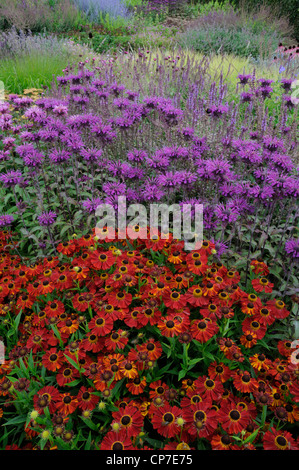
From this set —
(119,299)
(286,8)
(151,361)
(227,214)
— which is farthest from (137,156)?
(286,8)

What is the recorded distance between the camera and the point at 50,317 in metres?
1.90

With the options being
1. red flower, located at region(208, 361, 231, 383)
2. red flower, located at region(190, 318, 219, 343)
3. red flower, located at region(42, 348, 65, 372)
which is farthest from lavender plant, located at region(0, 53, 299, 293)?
red flower, located at region(42, 348, 65, 372)

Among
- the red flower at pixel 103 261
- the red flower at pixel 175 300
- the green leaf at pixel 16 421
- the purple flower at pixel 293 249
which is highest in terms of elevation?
the purple flower at pixel 293 249

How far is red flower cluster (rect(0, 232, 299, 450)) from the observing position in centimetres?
142

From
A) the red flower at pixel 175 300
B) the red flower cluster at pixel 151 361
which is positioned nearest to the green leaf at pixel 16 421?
the red flower cluster at pixel 151 361

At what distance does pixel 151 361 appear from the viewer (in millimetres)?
1578

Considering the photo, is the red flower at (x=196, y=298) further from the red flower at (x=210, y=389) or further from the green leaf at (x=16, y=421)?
the green leaf at (x=16, y=421)

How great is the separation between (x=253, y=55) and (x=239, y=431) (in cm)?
1042

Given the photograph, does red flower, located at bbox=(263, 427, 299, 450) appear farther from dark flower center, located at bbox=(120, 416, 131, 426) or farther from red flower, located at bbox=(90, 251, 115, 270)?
red flower, located at bbox=(90, 251, 115, 270)

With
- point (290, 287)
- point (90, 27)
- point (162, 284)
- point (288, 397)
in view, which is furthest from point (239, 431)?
point (90, 27)

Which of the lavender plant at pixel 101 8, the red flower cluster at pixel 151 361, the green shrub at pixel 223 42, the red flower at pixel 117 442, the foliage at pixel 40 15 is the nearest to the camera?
the red flower at pixel 117 442

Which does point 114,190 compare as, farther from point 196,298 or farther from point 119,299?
point 196,298

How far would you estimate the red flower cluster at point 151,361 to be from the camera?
4.67 feet

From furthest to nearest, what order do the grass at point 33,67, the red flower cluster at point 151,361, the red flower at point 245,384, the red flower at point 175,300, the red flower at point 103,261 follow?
the grass at point 33,67
the red flower at point 103,261
the red flower at point 175,300
the red flower at point 245,384
the red flower cluster at point 151,361
